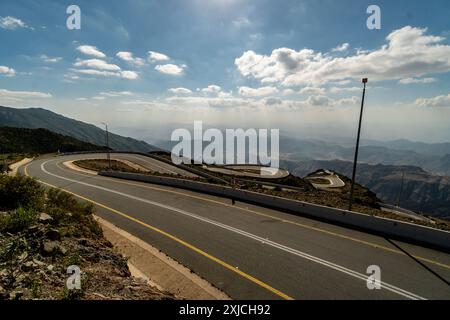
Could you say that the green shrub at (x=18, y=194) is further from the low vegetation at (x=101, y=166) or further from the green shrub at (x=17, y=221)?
the low vegetation at (x=101, y=166)

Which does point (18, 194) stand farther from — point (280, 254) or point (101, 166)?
point (101, 166)

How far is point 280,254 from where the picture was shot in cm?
1002

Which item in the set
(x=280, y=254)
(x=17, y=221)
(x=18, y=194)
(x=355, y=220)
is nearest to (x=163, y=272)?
(x=280, y=254)

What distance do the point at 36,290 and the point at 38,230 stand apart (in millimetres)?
3500

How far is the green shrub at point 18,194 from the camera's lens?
37.1 feet

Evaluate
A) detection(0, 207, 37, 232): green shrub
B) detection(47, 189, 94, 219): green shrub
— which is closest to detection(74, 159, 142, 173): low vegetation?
detection(47, 189, 94, 219): green shrub

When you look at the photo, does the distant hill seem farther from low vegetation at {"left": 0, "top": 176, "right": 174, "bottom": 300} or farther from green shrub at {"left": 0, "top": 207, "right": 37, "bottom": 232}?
green shrub at {"left": 0, "top": 207, "right": 37, "bottom": 232}

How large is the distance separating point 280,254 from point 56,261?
6.96 meters

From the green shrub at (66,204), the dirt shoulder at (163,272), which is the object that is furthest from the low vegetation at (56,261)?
the green shrub at (66,204)

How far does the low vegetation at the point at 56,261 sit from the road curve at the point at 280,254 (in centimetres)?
235

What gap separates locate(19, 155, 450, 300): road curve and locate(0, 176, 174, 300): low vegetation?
2.35 m

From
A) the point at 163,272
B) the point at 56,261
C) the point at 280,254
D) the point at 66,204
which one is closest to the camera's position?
the point at 56,261
